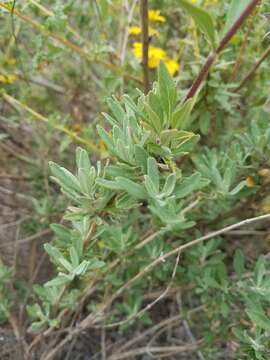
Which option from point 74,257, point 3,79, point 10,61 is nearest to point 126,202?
point 74,257

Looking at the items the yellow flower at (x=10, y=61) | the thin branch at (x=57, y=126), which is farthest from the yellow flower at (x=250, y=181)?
the yellow flower at (x=10, y=61)

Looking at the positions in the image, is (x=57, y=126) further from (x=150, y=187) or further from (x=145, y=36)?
(x=150, y=187)

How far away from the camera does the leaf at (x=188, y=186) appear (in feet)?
2.54

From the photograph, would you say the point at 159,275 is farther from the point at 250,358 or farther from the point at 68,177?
the point at 68,177

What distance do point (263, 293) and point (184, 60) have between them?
0.96 meters

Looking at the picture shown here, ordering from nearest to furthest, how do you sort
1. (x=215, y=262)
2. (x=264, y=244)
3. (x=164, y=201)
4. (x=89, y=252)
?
(x=164, y=201), (x=89, y=252), (x=215, y=262), (x=264, y=244)

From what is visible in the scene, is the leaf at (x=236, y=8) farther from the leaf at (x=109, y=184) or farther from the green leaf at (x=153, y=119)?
the leaf at (x=109, y=184)

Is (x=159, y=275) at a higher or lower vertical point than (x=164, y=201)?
lower

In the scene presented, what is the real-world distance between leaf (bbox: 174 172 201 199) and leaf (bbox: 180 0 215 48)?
0.73 ft

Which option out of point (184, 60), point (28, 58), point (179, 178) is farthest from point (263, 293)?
point (28, 58)

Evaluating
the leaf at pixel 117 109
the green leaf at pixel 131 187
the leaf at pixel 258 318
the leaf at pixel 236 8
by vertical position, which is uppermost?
Result: the leaf at pixel 236 8

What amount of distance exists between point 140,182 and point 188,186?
86mm

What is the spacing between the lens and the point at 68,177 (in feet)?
2.63

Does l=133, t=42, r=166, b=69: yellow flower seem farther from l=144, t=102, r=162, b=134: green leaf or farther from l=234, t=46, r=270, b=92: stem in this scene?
l=144, t=102, r=162, b=134: green leaf
